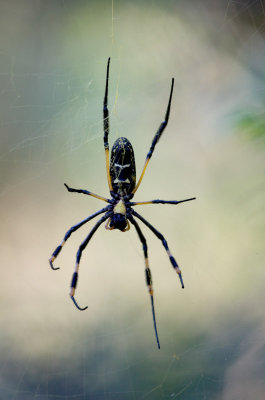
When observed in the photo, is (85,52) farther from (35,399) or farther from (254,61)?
(35,399)

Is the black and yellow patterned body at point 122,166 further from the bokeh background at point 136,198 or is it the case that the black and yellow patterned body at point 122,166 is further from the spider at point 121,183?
the bokeh background at point 136,198

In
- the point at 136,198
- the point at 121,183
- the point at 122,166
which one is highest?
the point at 136,198

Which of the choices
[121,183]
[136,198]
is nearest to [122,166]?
[121,183]

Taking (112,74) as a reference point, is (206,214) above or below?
below

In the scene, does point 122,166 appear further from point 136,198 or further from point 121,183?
point 136,198

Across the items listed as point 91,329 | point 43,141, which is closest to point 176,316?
point 91,329

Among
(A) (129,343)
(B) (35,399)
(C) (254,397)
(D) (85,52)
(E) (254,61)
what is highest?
(D) (85,52)

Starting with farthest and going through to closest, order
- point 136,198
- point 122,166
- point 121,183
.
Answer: point 136,198 < point 121,183 < point 122,166

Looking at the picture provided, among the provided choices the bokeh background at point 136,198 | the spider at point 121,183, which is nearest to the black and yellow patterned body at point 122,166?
the spider at point 121,183
